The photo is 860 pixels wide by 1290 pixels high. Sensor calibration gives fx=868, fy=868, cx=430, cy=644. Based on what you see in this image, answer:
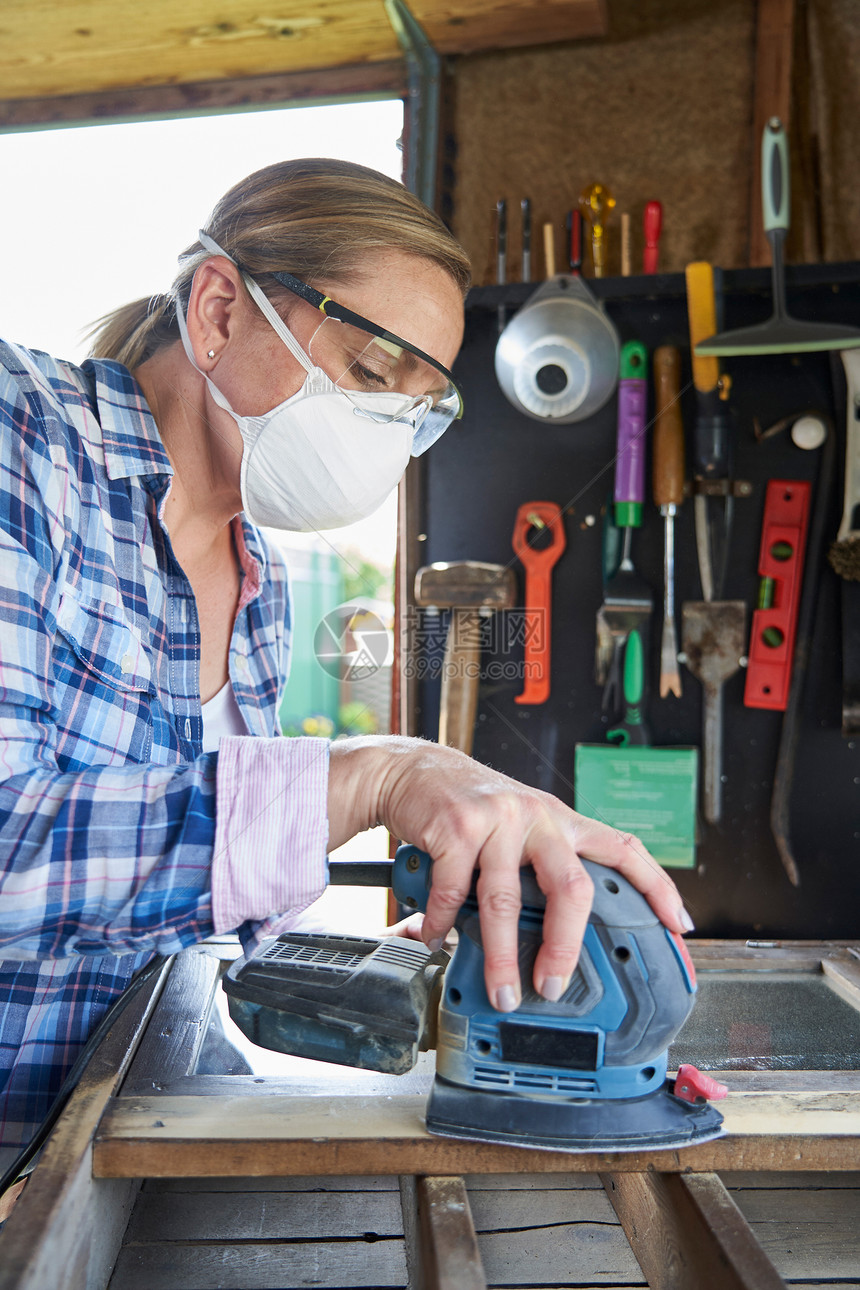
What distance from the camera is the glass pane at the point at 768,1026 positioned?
0.86 m

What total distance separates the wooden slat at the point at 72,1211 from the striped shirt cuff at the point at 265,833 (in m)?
0.19

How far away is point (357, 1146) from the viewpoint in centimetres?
69

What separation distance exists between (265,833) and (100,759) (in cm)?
31

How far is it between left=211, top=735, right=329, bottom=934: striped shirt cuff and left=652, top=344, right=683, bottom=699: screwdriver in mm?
1291

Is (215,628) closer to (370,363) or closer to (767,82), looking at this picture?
(370,363)

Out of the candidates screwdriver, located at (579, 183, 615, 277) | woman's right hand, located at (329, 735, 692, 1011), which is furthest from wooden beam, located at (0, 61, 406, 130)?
woman's right hand, located at (329, 735, 692, 1011)

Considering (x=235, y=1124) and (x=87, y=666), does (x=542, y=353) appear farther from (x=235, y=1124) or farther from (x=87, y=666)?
(x=235, y=1124)

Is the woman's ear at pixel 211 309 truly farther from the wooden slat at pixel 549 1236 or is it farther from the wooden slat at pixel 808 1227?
the wooden slat at pixel 808 1227

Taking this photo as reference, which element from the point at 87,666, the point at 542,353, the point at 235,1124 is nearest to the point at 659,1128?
the point at 235,1124

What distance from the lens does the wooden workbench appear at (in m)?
0.63

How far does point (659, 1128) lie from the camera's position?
700 mm

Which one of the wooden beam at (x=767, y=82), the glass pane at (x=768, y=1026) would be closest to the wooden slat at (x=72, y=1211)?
the glass pane at (x=768, y=1026)

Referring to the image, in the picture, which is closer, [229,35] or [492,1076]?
[492,1076]

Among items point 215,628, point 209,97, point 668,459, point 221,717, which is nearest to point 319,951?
point 221,717
